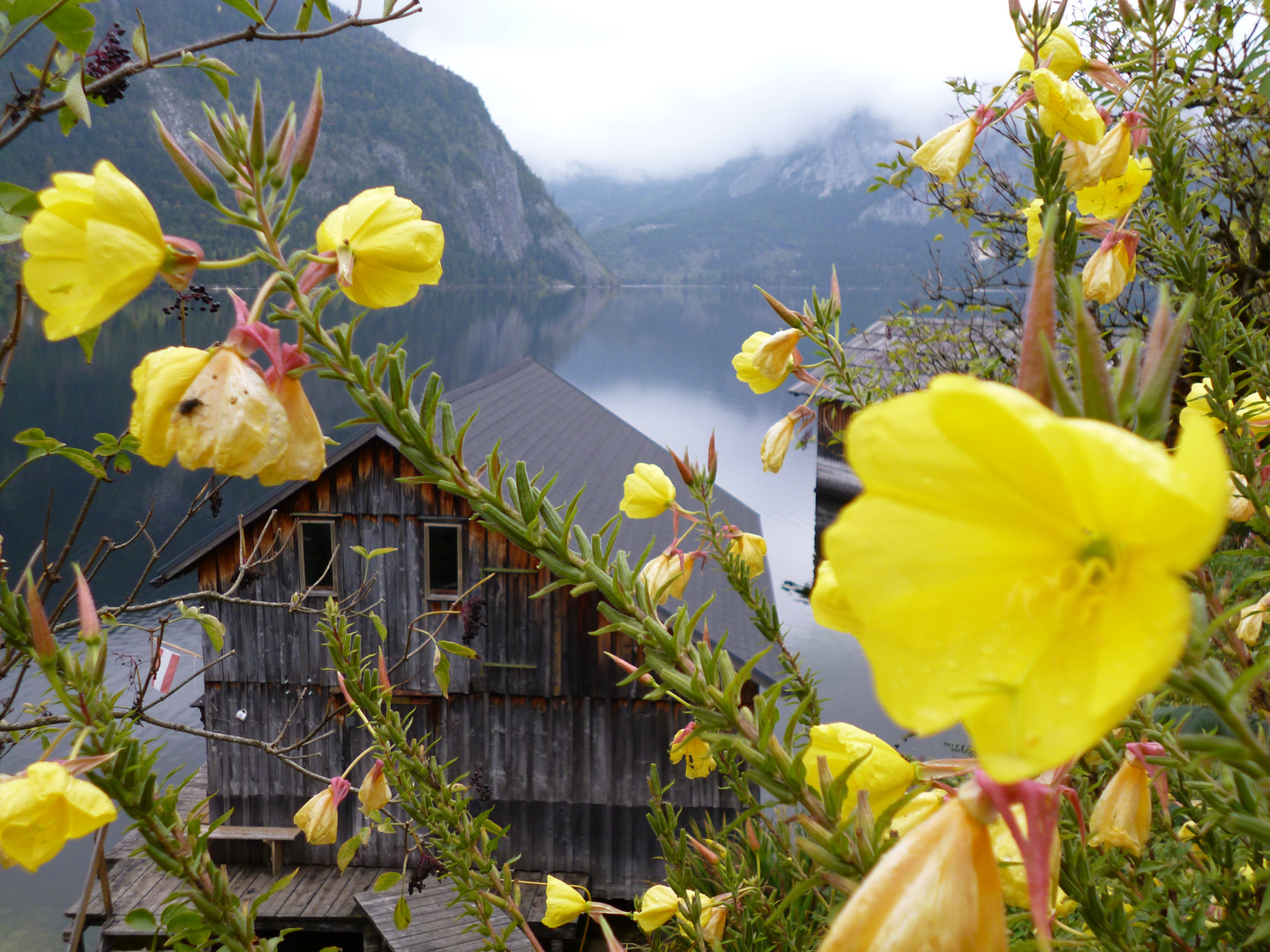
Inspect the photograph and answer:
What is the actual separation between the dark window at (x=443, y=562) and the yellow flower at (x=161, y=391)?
8035mm

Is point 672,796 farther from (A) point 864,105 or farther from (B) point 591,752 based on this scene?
(A) point 864,105

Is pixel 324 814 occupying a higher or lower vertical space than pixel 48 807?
lower

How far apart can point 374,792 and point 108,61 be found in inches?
73.6

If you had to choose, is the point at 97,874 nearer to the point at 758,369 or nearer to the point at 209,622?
the point at 209,622

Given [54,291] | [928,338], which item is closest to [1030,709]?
[54,291]

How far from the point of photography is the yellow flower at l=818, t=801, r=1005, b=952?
0.40m

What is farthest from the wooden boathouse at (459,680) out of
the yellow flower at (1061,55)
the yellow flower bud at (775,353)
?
the yellow flower at (1061,55)

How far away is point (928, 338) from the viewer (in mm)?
5680

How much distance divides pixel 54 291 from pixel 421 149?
91.9 m

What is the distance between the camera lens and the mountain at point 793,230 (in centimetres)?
9419

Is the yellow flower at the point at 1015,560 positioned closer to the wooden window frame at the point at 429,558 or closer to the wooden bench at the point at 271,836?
the wooden window frame at the point at 429,558

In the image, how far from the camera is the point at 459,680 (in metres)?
8.47

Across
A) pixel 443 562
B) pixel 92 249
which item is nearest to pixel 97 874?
pixel 92 249

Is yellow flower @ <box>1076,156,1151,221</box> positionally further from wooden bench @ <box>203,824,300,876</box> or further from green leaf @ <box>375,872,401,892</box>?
wooden bench @ <box>203,824,300,876</box>
